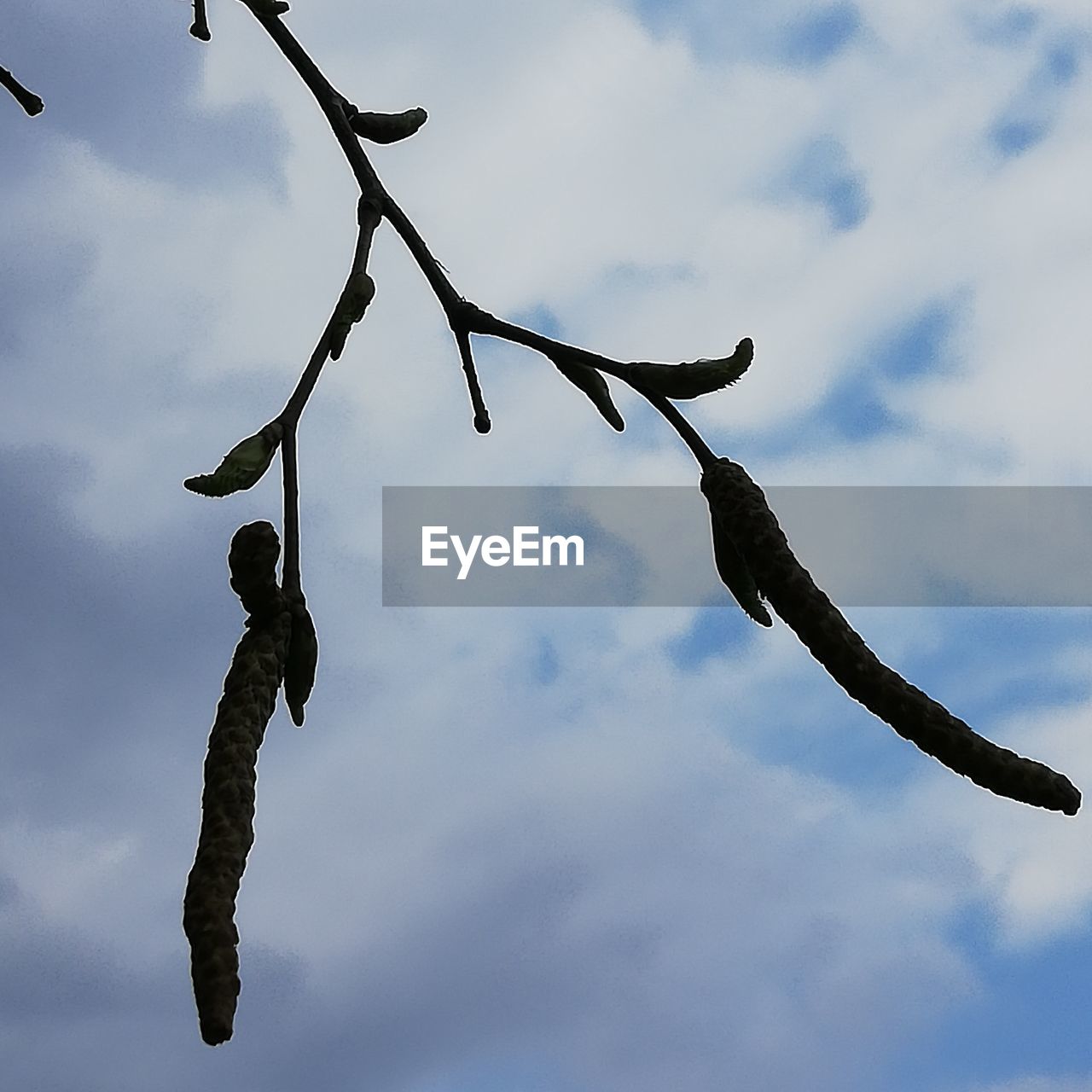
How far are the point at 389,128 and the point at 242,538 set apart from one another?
73cm

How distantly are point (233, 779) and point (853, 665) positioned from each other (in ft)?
1.98

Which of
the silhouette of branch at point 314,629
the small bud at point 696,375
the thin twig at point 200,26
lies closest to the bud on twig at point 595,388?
the silhouette of branch at point 314,629

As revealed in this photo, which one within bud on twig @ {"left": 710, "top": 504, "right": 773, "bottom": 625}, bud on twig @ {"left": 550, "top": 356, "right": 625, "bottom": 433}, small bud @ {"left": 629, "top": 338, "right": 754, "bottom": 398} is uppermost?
bud on twig @ {"left": 550, "top": 356, "right": 625, "bottom": 433}

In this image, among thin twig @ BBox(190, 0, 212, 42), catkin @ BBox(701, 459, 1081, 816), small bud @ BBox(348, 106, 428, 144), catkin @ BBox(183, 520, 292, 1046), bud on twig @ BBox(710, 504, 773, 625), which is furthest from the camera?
thin twig @ BBox(190, 0, 212, 42)

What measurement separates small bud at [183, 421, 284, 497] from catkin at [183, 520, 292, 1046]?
47 mm

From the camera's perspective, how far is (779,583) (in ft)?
5.22

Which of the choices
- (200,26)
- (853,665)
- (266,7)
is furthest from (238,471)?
(200,26)

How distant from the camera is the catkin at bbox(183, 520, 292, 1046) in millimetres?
1286

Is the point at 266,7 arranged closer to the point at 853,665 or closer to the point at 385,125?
the point at 385,125

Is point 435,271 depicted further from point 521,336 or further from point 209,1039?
point 209,1039

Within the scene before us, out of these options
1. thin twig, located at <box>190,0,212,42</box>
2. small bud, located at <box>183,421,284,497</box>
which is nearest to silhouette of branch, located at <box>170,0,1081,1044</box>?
small bud, located at <box>183,421,284,497</box>

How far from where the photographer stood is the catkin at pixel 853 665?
1.46 metres

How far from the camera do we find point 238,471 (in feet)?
5.09

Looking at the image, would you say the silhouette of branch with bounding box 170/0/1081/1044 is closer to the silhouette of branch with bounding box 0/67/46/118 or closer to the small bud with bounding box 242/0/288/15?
the small bud with bounding box 242/0/288/15
